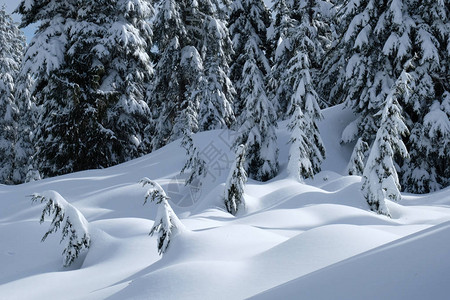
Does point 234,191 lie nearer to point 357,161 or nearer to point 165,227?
point 165,227

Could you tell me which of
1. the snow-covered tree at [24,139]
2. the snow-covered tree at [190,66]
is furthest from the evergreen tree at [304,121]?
the snow-covered tree at [24,139]

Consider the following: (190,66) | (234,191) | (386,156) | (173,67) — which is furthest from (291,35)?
(234,191)

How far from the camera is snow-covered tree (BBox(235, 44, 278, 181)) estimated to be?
40.5ft

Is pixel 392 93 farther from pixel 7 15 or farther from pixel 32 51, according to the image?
pixel 7 15

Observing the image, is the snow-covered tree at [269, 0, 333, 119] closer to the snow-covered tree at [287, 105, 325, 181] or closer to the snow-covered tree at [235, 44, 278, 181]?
the snow-covered tree at [235, 44, 278, 181]

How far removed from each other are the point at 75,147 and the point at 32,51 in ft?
12.3

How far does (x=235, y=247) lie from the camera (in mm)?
4832

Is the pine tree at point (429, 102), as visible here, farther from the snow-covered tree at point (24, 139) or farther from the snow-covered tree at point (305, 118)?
the snow-covered tree at point (24, 139)

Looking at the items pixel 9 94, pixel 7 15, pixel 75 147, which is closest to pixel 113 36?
pixel 75 147

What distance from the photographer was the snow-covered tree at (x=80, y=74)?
14328 mm

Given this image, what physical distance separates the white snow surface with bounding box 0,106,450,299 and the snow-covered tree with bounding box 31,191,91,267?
0.46 feet

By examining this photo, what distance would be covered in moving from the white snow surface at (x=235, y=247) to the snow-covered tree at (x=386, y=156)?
14.8 inches

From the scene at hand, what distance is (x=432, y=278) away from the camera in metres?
1.97

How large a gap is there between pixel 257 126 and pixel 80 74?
23.4 ft
